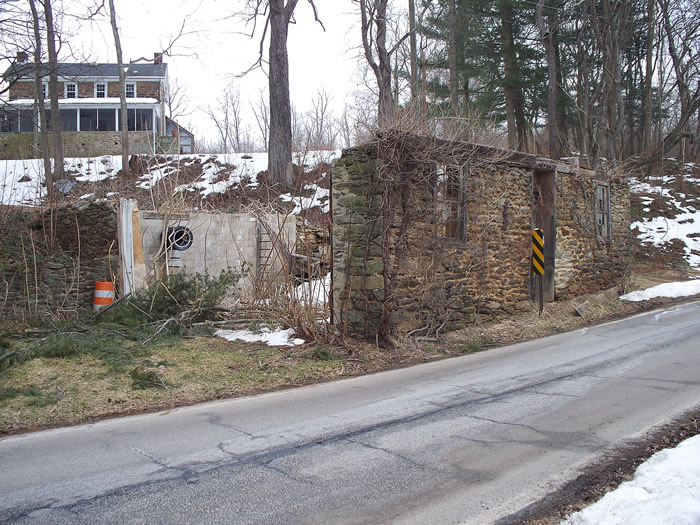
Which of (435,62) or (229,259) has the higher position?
(435,62)

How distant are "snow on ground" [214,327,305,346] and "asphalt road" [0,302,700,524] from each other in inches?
83.7

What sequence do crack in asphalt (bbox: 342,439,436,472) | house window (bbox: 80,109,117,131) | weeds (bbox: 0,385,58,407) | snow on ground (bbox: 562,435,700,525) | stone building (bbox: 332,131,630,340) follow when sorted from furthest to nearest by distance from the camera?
house window (bbox: 80,109,117,131)
stone building (bbox: 332,131,630,340)
weeds (bbox: 0,385,58,407)
crack in asphalt (bbox: 342,439,436,472)
snow on ground (bbox: 562,435,700,525)

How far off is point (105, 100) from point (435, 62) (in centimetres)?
2481

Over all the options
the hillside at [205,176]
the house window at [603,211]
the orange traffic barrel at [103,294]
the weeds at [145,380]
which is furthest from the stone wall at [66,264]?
the house window at [603,211]

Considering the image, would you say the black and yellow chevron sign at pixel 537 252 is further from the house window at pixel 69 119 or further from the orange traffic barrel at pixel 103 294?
the house window at pixel 69 119

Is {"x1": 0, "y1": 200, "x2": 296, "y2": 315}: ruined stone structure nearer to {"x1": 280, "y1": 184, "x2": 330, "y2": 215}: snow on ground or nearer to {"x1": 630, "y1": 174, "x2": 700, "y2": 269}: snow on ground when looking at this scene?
{"x1": 280, "y1": 184, "x2": 330, "y2": 215}: snow on ground

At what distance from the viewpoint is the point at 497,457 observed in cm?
443

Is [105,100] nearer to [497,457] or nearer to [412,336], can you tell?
[412,336]

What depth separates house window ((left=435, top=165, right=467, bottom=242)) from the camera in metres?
9.96

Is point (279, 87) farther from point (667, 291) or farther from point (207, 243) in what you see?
point (667, 291)

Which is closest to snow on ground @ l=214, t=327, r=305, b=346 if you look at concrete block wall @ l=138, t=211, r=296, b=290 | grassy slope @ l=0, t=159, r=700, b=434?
grassy slope @ l=0, t=159, r=700, b=434

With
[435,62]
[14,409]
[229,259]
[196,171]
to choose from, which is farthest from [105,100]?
[14,409]

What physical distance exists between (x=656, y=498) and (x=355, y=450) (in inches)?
89.3

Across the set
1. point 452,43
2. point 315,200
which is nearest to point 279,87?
point 315,200
